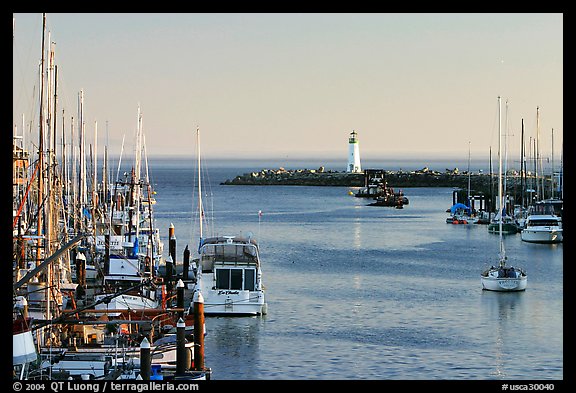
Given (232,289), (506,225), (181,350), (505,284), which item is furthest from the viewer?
(506,225)

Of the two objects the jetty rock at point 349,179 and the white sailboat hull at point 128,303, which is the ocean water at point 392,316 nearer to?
the white sailboat hull at point 128,303

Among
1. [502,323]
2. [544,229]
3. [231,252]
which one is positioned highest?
[231,252]

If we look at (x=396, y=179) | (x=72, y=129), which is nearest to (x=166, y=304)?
(x=72, y=129)

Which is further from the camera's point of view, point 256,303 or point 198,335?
point 256,303

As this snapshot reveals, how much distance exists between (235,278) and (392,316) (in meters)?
4.12

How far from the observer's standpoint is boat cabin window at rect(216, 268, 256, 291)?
23078 mm

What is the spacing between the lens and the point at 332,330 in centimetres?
2203

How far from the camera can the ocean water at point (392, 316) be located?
59.5 ft

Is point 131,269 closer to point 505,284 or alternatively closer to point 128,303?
point 128,303

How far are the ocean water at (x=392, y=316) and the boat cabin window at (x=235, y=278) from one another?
2.87ft

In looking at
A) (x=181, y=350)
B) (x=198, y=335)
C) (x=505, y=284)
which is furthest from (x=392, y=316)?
(x=181, y=350)

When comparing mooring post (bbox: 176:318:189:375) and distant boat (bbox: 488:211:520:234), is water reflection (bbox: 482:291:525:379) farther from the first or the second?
distant boat (bbox: 488:211:520:234)

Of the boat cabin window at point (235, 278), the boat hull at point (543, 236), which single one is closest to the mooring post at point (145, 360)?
the boat cabin window at point (235, 278)

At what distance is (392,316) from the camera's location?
2412 centimetres
